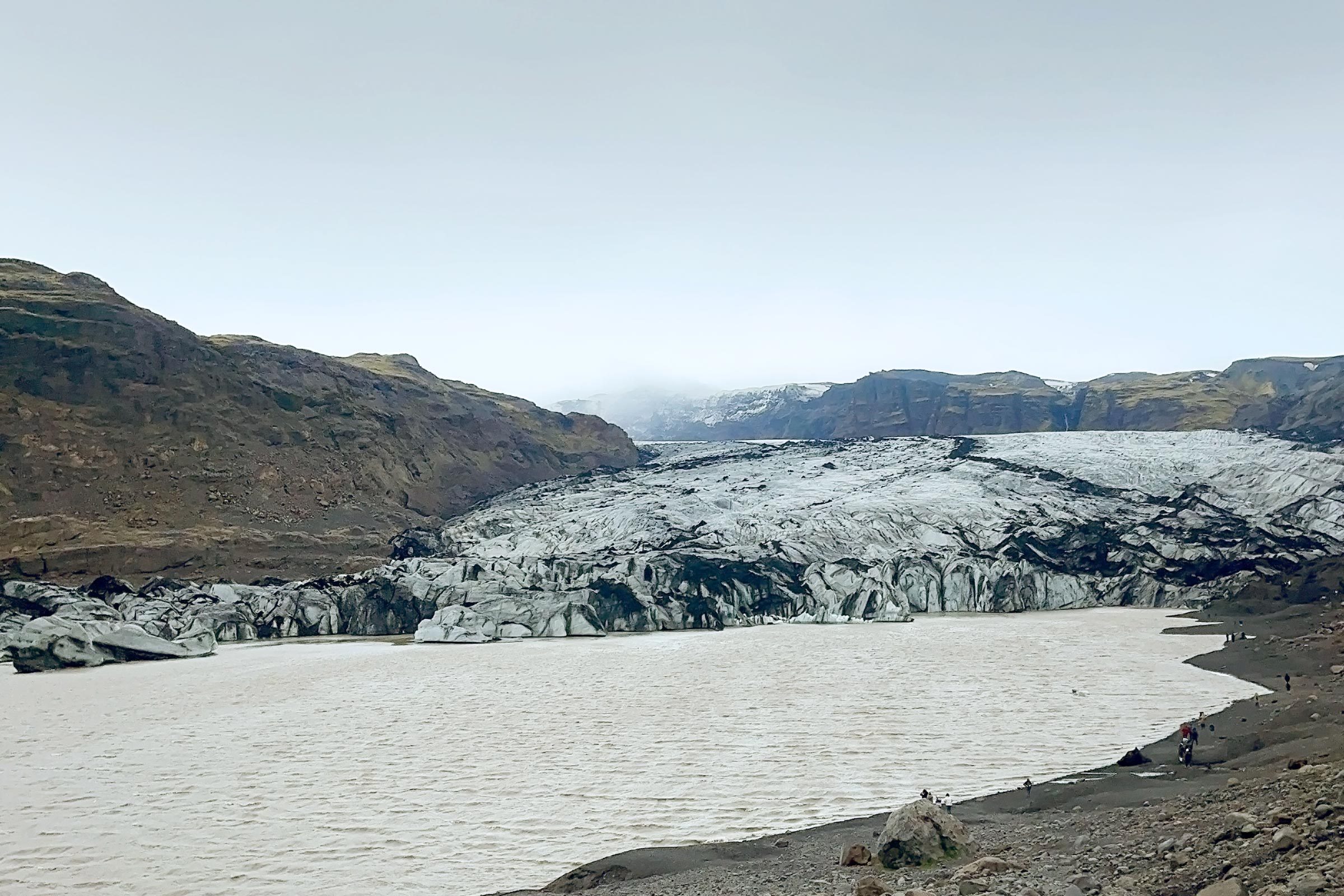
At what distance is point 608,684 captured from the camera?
2038 cm

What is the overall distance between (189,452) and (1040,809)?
46253mm

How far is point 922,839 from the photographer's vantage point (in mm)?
7418

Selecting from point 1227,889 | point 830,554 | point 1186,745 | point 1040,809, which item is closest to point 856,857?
point 1040,809

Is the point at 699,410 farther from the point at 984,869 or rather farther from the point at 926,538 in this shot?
the point at 984,869

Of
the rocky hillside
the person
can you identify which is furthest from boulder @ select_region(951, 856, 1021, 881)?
the rocky hillside

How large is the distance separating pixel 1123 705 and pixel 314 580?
30.4m

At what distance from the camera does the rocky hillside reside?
130ft

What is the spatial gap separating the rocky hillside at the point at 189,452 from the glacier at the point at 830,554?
4149 mm

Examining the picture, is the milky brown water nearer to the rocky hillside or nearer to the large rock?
the large rock

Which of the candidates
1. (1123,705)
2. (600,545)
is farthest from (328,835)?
(600,545)

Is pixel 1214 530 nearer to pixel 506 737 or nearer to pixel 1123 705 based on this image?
pixel 1123 705

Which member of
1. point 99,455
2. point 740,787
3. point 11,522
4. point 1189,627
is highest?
point 99,455

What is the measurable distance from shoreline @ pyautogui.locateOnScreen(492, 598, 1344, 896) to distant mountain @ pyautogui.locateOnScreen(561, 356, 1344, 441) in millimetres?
44217

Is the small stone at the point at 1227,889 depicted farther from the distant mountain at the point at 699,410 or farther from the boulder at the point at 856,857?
the distant mountain at the point at 699,410
